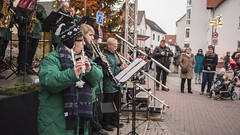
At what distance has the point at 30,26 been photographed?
5492 mm

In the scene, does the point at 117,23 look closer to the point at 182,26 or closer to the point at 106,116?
the point at 106,116

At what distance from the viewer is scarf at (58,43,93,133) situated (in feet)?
8.04

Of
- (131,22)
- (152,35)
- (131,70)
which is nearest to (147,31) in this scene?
(152,35)

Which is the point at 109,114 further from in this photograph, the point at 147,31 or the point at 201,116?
the point at 147,31

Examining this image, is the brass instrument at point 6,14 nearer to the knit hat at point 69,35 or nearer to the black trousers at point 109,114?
the black trousers at point 109,114

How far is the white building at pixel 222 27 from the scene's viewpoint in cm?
2938

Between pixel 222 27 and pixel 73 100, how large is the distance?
32.4 meters

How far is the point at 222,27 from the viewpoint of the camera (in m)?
31.2

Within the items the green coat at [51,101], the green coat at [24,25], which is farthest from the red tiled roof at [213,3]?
the green coat at [51,101]

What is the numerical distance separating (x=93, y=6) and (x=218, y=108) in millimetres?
8420

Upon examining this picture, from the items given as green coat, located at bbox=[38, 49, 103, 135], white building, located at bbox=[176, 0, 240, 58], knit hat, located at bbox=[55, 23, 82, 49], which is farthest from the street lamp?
green coat, located at bbox=[38, 49, 103, 135]

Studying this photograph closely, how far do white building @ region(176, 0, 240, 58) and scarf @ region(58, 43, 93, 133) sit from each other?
82.5ft

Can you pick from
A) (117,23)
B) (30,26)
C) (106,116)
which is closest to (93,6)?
(117,23)

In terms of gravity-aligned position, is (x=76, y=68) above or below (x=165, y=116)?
above
